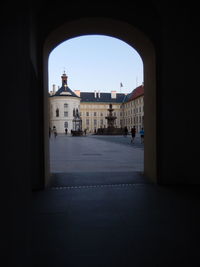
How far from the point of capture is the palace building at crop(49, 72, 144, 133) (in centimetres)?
7438

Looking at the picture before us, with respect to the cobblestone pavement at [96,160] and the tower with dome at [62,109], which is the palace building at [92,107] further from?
the cobblestone pavement at [96,160]

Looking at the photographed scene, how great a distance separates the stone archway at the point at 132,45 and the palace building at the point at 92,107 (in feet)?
181

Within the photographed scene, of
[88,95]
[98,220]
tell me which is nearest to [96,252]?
[98,220]

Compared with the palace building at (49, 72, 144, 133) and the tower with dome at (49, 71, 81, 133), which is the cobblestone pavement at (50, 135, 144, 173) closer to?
the palace building at (49, 72, 144, 133)

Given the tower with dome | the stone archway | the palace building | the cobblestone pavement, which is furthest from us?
the tower with dome

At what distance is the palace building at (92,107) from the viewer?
74375mm

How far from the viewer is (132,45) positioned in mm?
5750

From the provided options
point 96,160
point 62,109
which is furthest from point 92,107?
point 96,160

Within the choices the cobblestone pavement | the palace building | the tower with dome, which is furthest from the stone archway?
the tower with dome

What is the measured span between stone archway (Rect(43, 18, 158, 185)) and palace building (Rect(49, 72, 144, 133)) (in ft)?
181

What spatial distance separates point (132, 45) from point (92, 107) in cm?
8804
